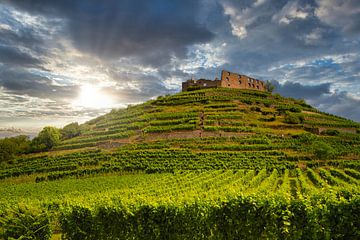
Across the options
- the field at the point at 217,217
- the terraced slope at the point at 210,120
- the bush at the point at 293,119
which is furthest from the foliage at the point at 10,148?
the bush at the point at 293,119

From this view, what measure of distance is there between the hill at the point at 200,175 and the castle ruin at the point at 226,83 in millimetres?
9653

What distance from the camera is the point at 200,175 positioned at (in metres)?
40.1

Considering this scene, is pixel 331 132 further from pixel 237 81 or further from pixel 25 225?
pixel 25 225

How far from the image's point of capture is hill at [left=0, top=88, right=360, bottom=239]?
12.5 m

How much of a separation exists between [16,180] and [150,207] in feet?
172

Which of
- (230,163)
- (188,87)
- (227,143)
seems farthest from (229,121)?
(188,87)

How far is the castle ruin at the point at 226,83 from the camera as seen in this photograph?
114850 mm

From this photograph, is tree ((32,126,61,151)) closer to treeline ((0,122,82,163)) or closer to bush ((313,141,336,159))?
treeline ((0,122,82,163))

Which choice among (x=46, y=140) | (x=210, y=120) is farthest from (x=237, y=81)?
(x=46, y=140)

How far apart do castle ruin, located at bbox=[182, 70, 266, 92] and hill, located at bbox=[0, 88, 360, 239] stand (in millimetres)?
9653

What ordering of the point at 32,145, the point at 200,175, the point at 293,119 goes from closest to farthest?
the point at 200,175 < the point at 293,119 < the point at 32,145

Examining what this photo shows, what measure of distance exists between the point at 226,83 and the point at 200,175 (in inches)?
3187

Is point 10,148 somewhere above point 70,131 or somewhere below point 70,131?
below

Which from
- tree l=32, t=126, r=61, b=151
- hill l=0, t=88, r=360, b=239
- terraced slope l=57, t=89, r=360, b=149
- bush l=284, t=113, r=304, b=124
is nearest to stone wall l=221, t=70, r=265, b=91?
hill l=0, t=88, r=360, b=239
